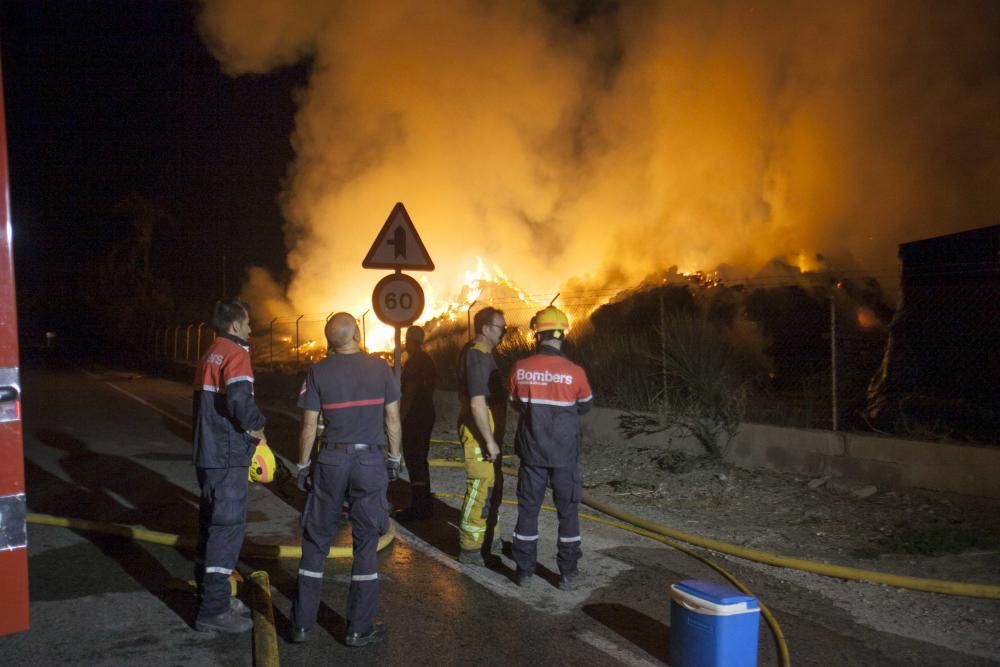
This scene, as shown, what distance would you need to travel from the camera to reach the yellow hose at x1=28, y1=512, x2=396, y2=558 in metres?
5.77

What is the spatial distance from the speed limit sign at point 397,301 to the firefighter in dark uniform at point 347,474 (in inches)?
122

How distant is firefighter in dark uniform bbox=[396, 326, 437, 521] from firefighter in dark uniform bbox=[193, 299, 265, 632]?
7.97 ft

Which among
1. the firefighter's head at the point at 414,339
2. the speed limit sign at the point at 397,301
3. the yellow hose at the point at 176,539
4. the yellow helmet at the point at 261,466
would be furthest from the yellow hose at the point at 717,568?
the yellow helmet at the point at 261,466

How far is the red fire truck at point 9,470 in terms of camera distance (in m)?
2.78

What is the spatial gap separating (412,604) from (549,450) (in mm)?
1286

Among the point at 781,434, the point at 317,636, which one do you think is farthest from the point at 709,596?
the point at 781,434

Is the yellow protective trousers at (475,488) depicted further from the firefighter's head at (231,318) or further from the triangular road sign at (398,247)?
the triangular road sign at (398,247)

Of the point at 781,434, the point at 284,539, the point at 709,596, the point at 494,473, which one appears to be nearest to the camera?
the point at 709,596

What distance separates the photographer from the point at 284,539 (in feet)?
21.3

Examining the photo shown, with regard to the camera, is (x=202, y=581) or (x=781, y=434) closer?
(x=202, y=581)

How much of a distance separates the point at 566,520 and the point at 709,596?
61.7 inches

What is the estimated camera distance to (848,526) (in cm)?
656

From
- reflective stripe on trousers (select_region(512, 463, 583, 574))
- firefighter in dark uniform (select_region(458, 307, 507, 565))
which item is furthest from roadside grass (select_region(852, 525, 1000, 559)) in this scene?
firefighter in dark uniform (select_region(458, 307, 507, 565))

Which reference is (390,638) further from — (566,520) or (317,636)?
(566,520)
